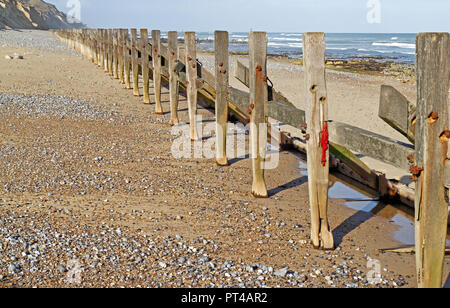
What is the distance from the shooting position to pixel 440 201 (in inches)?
124

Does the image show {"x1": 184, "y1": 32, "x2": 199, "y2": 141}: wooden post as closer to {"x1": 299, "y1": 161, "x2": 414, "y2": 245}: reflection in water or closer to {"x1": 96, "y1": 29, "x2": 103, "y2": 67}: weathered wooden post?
{"x1": 299, "y1": 161, "x2": 414, "y2": 245}: reflection in water

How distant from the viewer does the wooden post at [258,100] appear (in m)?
5.36

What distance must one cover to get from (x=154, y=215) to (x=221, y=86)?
2.44 m

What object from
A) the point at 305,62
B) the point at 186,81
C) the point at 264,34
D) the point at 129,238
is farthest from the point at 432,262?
the point at 186,81

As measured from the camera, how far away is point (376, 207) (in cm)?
605

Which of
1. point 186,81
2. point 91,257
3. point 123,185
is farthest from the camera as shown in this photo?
point 186,81

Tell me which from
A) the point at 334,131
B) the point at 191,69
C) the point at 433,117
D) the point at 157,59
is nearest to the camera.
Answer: the point at 433,117

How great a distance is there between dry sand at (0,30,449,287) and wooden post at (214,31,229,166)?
1.01 feet

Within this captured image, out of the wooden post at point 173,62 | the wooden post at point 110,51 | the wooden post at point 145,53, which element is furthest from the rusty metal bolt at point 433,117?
the wooden post at point 110,51

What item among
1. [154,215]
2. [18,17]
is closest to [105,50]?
[154,215]

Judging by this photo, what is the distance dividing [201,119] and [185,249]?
A: 678cm

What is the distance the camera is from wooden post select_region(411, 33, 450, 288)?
297cm

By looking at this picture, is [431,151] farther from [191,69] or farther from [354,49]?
[354,49]
